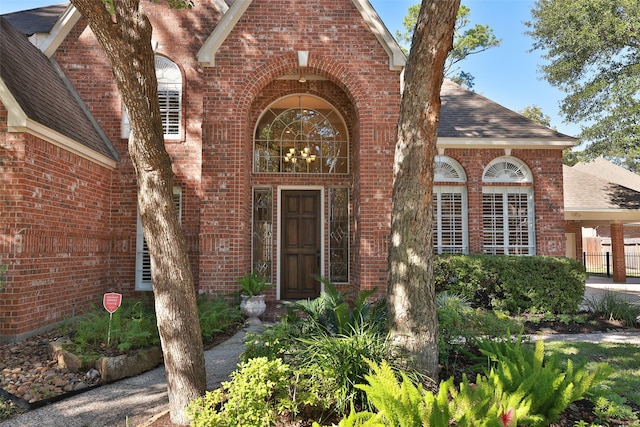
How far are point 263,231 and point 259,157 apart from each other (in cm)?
172

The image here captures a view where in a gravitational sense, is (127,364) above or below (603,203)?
below

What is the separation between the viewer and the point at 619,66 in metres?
12.7

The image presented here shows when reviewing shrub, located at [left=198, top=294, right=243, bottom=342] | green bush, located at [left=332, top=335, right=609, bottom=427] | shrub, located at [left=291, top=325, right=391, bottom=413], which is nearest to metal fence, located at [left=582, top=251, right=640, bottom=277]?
shrub, located at [left=198, top=294, right=243, bottom=342]

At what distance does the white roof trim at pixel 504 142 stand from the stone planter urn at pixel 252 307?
19.0 ft

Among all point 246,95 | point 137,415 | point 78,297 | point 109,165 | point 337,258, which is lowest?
point 137,415

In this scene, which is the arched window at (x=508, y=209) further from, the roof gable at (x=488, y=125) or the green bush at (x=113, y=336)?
the green bush at (x=113, y=336)

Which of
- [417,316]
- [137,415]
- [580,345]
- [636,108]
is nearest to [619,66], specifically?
[636,108]

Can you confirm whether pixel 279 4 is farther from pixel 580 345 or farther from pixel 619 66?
pixel 619 66

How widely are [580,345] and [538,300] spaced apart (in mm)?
2224

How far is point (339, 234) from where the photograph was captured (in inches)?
373

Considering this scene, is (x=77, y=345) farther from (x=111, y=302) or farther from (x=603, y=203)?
(x=603, y=203)

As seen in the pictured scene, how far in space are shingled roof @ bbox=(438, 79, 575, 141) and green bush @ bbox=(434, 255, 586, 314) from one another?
337 centimetres

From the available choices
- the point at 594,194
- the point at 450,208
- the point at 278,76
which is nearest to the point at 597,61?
the point at 594,194

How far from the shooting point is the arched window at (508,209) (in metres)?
10.3
